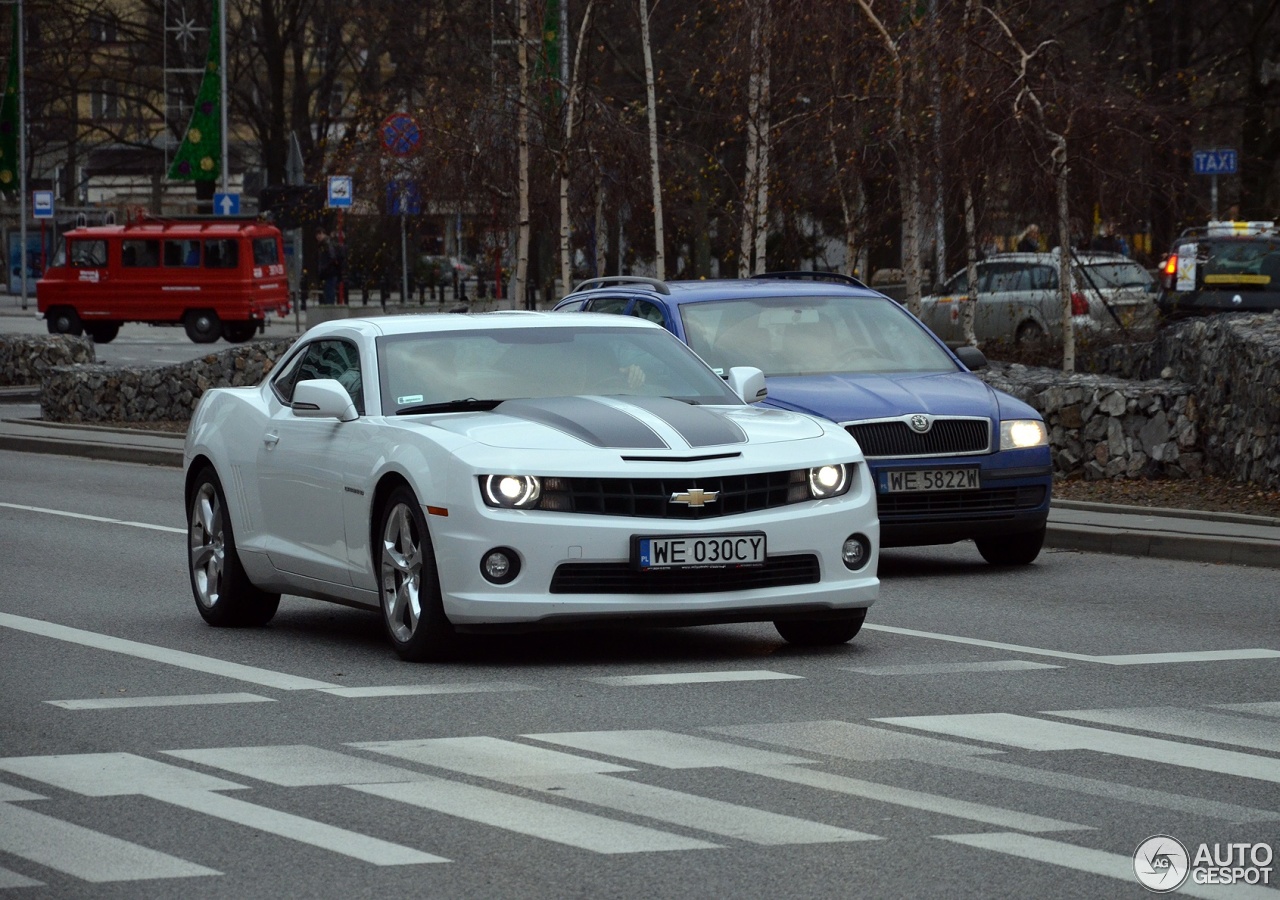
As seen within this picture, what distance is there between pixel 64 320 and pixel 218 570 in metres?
42.1

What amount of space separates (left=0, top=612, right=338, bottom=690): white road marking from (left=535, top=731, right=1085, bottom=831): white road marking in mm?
1680

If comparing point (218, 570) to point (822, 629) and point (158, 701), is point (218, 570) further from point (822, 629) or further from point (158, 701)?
point (822, 629)

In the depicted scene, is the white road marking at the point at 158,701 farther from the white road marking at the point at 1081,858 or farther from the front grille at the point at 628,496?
the white road marking at the point at 1081,858

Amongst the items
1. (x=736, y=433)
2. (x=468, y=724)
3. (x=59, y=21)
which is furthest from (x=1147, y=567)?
(x=59, y=21)

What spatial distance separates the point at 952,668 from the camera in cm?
908

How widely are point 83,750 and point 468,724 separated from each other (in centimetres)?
123

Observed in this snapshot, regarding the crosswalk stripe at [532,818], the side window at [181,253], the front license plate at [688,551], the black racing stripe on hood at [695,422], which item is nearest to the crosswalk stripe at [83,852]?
the crosswalk stripe at [532,818]

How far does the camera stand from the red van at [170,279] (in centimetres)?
5038

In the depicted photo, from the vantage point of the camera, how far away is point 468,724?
769cm

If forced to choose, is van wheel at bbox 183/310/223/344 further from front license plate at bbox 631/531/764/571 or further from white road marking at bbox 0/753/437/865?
white road marking at bbox 0/753/437/865

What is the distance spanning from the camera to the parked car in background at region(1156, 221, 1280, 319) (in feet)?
105

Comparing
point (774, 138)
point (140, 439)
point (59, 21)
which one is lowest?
point (140, 439)

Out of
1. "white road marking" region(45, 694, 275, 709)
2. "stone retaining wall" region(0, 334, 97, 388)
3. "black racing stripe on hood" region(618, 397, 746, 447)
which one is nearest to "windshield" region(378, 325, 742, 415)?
"black racing stripe on hood" region(618, 397, 746, 447)

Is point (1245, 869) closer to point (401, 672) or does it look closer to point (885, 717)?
point (885, 717)
